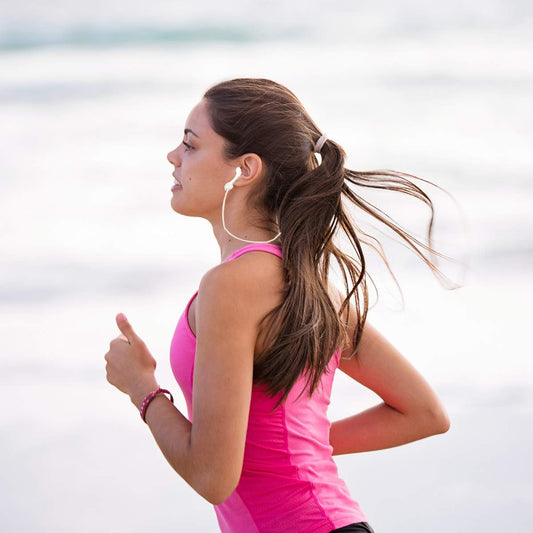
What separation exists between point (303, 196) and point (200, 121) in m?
0.33

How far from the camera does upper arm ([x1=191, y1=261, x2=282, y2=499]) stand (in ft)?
6.55

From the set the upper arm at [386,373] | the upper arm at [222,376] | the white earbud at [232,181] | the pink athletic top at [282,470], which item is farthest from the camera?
the upper arm at [386,373]

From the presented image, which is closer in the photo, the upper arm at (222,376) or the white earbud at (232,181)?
the upper arm at (222,376)

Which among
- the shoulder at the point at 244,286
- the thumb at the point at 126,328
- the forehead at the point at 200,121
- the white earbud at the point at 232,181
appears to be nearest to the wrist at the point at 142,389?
the thumb at the point at 126,328

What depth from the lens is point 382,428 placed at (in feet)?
8.59

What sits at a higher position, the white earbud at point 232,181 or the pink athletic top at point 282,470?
the white earbud at point 232,181

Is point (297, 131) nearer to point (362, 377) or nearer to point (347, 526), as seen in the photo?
point (362, 377)

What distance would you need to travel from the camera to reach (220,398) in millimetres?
1996

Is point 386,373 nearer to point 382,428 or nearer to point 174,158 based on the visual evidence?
point 382,428

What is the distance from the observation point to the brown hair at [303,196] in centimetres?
220

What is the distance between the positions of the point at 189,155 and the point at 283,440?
73 cm

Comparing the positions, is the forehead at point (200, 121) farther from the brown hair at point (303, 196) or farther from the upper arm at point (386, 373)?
the upper arm at point (386, 373)

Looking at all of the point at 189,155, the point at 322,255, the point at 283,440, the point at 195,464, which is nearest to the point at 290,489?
the point at 283,440

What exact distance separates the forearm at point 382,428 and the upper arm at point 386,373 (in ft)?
0.08
